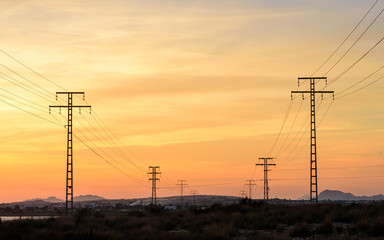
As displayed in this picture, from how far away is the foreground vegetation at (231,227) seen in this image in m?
48.7

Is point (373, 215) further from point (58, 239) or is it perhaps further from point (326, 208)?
point (58, 239)

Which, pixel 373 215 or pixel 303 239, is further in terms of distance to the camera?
pixel 373 215

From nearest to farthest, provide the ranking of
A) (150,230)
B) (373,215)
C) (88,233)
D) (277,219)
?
(88,233) < (150,230) < (373,215) < (277,219)

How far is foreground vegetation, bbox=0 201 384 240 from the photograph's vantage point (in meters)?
48.7

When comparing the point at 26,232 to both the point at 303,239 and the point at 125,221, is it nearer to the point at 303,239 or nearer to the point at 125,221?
the point at 125,221

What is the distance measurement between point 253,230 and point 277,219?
6.29 meters

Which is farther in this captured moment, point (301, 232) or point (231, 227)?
point (231, 227)

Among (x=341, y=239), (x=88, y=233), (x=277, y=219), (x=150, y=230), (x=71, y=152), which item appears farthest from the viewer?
(x=71, y=152)

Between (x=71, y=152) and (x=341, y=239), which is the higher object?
(x=71, y=152)

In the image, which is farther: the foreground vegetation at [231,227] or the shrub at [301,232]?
the shrub at [301,232]

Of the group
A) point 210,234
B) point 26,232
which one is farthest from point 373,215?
point 26,232

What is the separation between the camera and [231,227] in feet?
180

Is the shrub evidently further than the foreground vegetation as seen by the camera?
Yes

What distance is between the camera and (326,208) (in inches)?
2712
